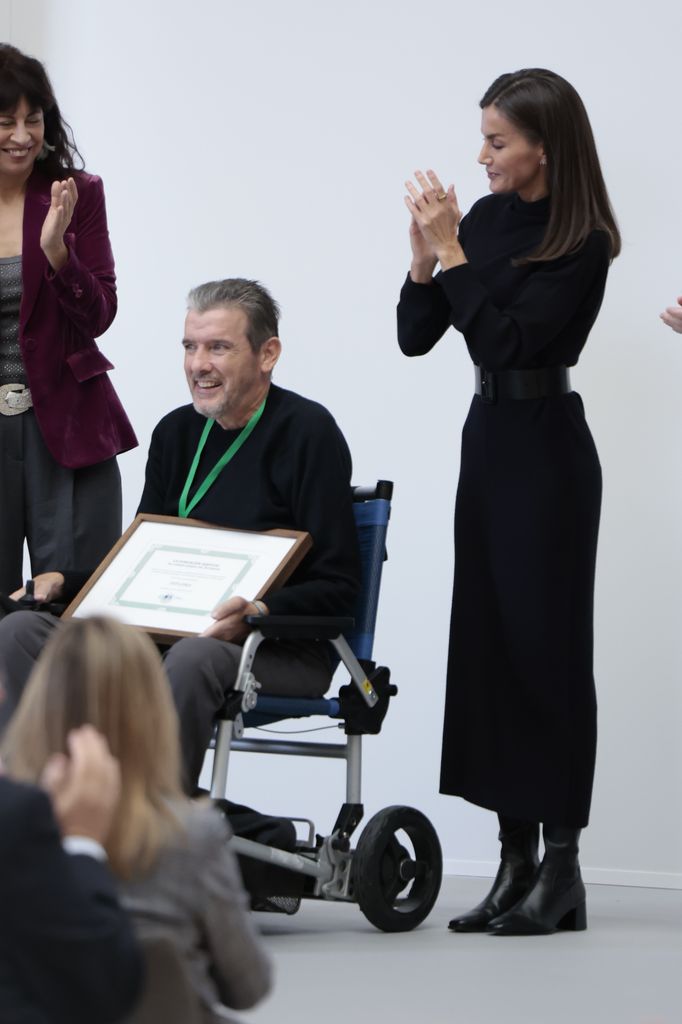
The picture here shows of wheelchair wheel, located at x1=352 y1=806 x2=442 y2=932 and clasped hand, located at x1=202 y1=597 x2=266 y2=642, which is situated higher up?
clasped hand, located at x1=202 y1=597 x2=266 y2=642

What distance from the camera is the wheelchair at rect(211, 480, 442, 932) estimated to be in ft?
10.7

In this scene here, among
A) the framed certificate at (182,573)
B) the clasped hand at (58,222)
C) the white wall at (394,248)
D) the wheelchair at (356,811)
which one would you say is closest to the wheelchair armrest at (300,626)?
the wheelchair at (356,811)

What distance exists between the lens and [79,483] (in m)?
3.60

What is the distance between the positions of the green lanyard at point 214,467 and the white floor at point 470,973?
2.90ft

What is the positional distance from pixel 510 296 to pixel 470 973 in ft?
4.34

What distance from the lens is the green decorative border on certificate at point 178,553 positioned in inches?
131

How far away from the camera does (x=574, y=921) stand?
3479 mm

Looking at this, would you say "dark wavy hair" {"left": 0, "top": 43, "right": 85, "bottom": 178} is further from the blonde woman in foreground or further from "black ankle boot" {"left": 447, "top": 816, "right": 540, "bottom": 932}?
the blonde woman in foreground

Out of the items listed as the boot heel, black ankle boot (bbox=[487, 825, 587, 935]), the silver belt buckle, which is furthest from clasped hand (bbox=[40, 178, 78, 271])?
the boot heel

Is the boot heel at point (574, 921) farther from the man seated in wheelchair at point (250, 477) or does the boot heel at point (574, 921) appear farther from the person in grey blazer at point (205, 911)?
the person in grey blazer at point (205, 911)

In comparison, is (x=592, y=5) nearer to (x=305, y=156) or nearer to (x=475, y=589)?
(x=305, y=156)

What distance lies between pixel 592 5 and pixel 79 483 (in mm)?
1914

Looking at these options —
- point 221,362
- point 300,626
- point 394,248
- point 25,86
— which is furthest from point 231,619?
point 394,248

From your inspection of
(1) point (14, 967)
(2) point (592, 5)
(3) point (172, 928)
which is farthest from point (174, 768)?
(2) point (592, 5)
